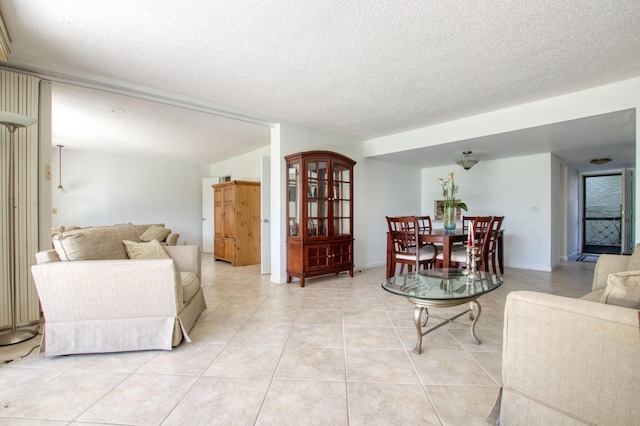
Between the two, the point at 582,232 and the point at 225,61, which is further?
the point at 582,232

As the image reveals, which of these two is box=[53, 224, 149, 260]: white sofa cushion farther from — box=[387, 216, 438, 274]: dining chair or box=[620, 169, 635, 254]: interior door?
box=[620, 169, 635, 254]: interior door

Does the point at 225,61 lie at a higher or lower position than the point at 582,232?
higher

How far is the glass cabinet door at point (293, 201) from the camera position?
4035mm

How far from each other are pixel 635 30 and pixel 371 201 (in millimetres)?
A: 3691

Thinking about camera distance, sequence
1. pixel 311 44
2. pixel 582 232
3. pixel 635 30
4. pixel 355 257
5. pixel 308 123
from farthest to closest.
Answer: pixel 582 232 < pixel 355 257 < pixel 308 123 < pixel 311 44 < pixel 635 30

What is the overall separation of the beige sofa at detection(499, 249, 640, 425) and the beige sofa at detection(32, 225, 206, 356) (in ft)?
6.71

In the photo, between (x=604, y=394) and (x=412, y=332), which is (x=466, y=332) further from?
(x=604, y=394)

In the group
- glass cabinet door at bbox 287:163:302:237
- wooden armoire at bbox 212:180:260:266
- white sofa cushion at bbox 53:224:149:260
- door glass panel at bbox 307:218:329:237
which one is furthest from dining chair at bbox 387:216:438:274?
white sofa cushion at bbox 53:224:149:260

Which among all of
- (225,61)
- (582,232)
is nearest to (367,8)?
(225,61)

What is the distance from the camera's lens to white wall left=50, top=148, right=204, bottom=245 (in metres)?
5.79

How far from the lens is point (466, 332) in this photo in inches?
92.3

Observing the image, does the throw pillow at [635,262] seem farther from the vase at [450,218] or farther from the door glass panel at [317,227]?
the door glass panel at [317,227]

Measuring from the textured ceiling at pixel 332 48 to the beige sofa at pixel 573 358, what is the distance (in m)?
1.80

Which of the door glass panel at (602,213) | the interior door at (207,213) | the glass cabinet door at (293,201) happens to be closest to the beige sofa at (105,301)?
the glass cabinet door at (293,201)
